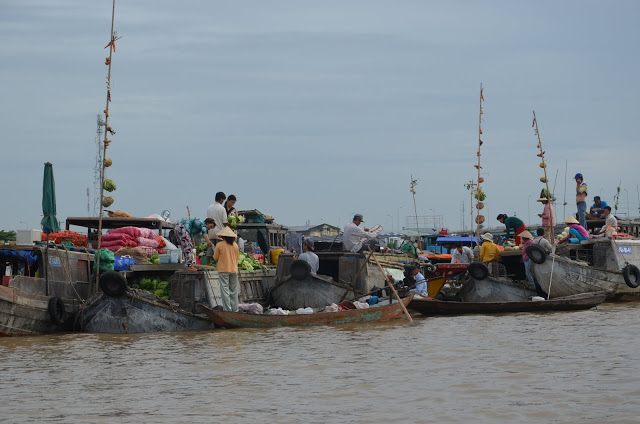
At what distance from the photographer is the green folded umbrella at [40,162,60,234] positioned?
619 inches

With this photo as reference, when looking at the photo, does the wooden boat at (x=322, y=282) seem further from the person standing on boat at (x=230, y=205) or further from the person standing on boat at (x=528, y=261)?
the person standing on boat at (x=528, y=261)

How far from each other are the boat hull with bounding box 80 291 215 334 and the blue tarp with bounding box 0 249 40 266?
4.12 feet

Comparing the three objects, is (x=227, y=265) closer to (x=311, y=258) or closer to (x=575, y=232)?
(x=311, y=258)

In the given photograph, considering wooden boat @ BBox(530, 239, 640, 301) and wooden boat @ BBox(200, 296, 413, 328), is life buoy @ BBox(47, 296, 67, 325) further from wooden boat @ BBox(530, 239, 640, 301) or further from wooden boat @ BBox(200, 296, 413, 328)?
wooden boat @ BBox(530, 239, 640, 301)

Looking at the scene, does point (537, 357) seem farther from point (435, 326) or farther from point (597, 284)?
point (597, 284)

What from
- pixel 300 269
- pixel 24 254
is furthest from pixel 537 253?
pixel 24 254

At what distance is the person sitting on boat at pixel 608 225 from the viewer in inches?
834

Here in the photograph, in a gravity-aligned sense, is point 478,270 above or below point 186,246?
below

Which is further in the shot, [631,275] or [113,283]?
[631,275]

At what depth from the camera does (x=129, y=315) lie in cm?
1509

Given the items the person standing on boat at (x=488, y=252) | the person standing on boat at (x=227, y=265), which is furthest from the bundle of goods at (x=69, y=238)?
the person standing on boat at (x=488, y=252)

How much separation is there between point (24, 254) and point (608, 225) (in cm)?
1394

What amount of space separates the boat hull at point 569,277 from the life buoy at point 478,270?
116 cm

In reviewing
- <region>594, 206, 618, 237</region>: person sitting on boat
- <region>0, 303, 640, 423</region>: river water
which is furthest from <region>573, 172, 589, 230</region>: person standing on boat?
<region>0, 303, 640, 423</region>: river water
